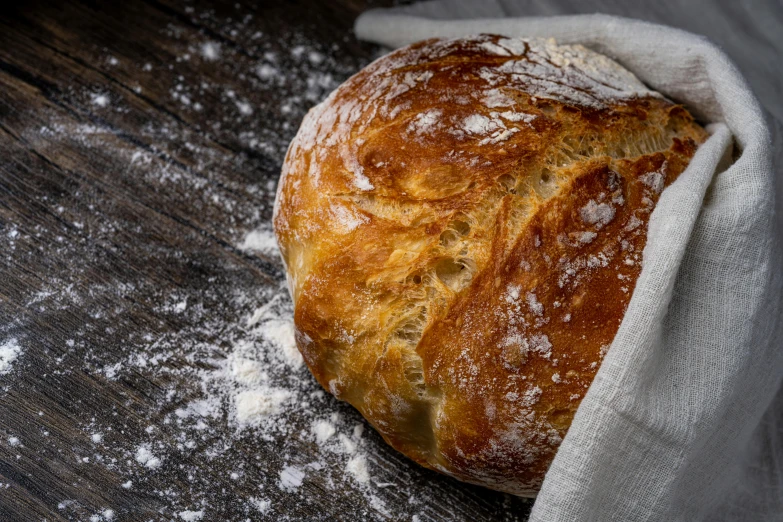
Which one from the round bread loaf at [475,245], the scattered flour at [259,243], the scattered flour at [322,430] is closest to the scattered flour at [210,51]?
the scattered flour at [259,243]

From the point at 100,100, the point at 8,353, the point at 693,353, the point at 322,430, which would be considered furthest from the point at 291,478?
the point at 100,100

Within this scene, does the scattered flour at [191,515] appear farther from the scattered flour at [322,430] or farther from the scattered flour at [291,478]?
the scattered flour at [322,430]

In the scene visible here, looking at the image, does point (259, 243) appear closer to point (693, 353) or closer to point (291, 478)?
point (291, 478)

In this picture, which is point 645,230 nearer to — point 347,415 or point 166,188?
point 347,415

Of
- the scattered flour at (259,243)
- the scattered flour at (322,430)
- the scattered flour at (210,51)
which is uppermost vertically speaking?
the scattered flour at (210,51)

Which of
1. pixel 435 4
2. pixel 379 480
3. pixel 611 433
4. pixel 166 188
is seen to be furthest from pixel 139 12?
pixel 611 433

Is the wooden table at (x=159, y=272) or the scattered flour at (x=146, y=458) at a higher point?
the wooden table at (x=159, y=272)
